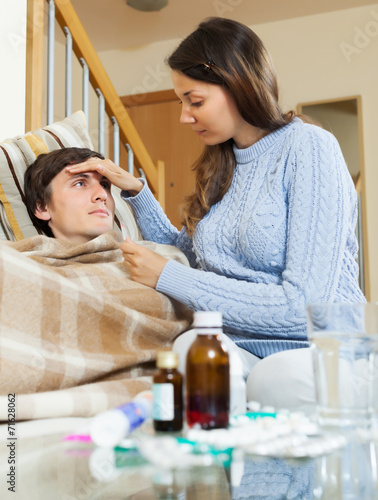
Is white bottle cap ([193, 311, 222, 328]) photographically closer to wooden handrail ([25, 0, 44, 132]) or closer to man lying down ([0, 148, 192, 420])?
man lying down ([0, 148, 192, 420])

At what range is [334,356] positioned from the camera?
0.78 metres

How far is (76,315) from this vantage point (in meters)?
1.16

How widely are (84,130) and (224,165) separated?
617 mm

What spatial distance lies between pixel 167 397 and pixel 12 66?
1781mm

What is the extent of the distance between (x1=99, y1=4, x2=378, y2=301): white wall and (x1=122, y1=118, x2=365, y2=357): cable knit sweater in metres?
2.80

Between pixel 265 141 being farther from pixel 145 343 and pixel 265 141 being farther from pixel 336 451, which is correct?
pixel 336 451

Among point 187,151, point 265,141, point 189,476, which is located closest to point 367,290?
point 187,151

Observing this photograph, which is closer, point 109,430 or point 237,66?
point 109,430

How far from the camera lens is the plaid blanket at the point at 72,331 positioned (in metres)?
0.99

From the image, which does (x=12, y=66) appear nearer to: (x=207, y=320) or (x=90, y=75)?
(x=90, y=75)

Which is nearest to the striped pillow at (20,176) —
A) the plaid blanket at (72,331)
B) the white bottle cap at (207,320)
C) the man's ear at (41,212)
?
the man's ear at (41,212)

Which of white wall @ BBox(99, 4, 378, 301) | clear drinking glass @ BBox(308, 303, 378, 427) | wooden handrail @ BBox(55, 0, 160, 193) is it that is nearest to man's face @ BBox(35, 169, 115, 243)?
clear drinking glass @ BBox(308, 303, 378, 427)

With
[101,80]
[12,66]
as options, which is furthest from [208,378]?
[101,80]

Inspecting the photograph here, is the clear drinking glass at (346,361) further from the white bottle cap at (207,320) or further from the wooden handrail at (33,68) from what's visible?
the wooden handrail at (33,68)
